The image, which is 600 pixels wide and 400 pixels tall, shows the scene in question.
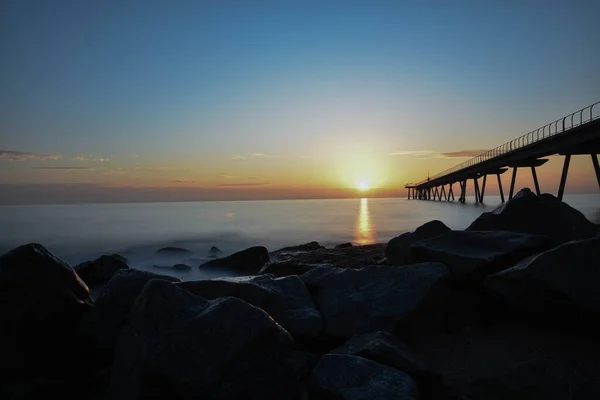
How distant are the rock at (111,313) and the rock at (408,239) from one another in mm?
4659

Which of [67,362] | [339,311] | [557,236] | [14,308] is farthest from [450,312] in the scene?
[14,308]

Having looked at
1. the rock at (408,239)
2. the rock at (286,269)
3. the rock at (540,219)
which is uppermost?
the rock at (540,219)

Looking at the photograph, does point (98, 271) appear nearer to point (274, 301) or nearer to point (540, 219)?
point (274, 301)

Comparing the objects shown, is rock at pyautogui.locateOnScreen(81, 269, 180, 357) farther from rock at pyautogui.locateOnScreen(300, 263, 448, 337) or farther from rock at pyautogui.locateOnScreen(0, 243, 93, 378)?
rock at pyautogui.locateOnScreen(300, 263, 448, 337)

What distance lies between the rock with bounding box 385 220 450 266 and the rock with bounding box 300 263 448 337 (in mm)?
2293

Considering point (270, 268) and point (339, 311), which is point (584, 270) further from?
point (270, 268)

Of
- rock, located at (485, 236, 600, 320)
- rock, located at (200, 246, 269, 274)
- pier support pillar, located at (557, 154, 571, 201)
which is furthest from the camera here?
pier support pillar, located at (557, 154, 571, 201)

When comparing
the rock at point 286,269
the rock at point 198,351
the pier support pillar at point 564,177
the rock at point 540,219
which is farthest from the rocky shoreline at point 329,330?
the pier support pillar at point 564,177

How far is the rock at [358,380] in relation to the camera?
9.48ft

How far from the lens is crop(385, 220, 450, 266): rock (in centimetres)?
715

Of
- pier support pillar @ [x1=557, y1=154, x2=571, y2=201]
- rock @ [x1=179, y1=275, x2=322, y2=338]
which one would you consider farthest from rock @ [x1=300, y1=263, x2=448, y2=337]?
pier support pillar @ [x1=557, y1=154, x2=571, y2=201]

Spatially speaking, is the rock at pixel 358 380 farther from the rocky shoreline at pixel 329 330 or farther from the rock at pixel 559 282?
the rock at pixel 559 282

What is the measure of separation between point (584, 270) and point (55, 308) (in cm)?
553

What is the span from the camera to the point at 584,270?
388 cm
